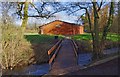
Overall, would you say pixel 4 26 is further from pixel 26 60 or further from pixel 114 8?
pixel 114 8

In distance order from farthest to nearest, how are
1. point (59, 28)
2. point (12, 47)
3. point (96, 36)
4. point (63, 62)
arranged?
point (59, 28) → point (96, 36) → point (12, 47) → point (63, 62)

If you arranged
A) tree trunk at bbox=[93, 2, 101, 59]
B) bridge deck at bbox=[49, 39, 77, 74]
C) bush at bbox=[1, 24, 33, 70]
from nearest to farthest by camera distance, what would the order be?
bridge deck at bbox=[49, 39, 77, 74] < bush at bbox=[1, 24, 33, 70] < tree trunk at bbox=[93, 2, 101, 59]

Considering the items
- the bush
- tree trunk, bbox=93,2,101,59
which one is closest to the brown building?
tree trunk, bbox=93,2,101,59

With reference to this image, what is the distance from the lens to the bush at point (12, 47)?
11802 mm

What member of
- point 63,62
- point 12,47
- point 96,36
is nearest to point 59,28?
point 96,36

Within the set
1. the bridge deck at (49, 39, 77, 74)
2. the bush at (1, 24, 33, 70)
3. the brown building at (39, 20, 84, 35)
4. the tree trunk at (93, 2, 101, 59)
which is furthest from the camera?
the brown building at (39, 20, 84, 35)

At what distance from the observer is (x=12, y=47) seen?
12.2 meters

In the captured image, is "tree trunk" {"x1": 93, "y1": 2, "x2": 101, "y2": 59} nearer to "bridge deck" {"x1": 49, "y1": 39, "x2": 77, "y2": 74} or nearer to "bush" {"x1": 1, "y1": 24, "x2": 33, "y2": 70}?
"bridge deck" {"x1": 49, "y1": 39, "x2": 77, "y2": 74}

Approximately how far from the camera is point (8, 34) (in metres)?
12.0

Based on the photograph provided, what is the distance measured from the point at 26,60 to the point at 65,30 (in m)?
34.7

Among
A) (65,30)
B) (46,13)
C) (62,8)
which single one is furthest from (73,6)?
(65,30)

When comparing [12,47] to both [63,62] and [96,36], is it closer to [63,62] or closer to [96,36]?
[63,62]

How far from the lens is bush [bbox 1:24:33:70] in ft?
38.7

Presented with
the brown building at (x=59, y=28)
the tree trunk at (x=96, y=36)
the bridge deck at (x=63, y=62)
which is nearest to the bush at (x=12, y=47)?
the bridge deck at (x=63, y=62)
